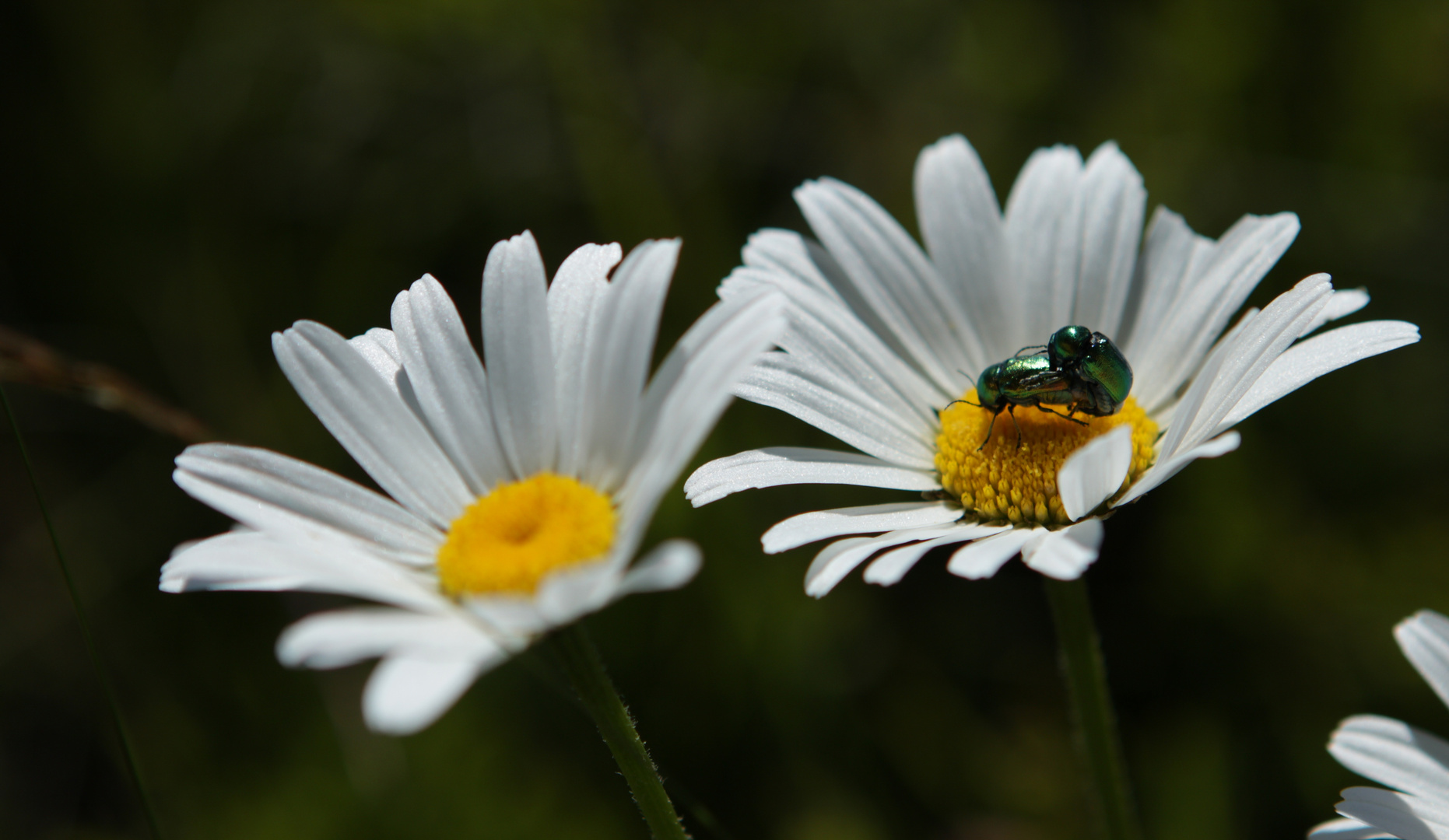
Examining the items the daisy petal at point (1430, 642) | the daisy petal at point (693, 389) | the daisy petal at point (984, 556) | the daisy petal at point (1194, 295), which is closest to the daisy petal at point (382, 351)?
the daisy petal at point (693, 389)

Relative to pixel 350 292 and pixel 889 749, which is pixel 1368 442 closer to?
pixel 889 749

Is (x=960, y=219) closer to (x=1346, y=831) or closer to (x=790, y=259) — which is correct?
(x=790, y=259)

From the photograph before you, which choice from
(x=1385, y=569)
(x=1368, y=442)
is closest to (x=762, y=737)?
(x=1385, y=569)

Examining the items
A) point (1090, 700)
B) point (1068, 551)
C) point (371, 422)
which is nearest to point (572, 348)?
point (371, 422)

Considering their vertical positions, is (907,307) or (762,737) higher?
(907,307)

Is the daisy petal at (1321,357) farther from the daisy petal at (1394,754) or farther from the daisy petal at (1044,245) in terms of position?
the daisy petal at (1044,245)

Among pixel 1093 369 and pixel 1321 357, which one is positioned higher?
pixel 1093 369

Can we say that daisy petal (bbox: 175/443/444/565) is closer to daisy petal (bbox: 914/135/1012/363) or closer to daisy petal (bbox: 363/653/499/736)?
daisy petal (bbox: 363/653/499/736)
